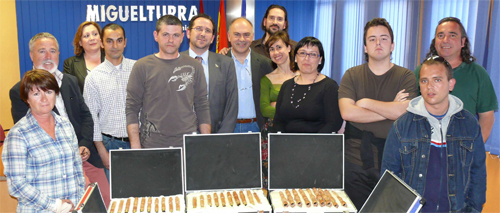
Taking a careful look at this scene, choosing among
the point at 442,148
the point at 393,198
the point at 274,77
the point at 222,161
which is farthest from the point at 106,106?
the point at 442,148

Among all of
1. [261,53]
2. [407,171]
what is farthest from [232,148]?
[261,53]

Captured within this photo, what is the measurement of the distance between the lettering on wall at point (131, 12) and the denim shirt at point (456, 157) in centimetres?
622

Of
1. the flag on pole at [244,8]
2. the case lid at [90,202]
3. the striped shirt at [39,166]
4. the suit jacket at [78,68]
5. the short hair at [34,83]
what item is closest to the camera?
the case lid at [90,202]

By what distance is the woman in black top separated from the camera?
8.71 feet

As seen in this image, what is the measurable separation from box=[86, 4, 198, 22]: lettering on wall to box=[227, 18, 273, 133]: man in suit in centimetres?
443

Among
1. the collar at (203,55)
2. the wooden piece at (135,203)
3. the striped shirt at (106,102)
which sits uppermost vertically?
the collar at (203,55)

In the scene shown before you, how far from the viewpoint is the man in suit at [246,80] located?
332cm

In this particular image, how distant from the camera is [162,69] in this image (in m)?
2.67

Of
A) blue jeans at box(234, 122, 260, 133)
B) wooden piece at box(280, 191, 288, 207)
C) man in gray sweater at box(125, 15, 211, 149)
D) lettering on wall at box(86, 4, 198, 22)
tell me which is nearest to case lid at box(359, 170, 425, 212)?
wooden piece at box(280, 191, 288, 207)

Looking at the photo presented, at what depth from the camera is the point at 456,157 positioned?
2.00m

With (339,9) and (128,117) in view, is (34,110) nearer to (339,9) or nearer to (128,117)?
(128,117)

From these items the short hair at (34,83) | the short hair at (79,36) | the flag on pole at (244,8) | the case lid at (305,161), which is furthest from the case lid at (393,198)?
the flag on pole at (244,8)

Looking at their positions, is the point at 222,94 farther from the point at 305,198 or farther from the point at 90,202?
the point at 90,202

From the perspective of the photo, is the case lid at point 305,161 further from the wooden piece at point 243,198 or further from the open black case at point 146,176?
the open black case at point 146,176
